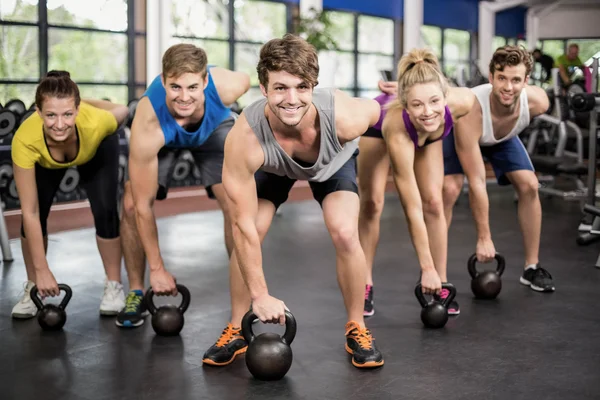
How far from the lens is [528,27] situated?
14.0m

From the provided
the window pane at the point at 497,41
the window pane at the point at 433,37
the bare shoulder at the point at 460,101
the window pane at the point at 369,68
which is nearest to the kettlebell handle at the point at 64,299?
the bare shoulder at the point at 460,101

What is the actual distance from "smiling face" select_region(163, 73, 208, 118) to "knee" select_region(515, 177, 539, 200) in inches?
58.6

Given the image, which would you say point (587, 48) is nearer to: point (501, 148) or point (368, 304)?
point (501, 148)

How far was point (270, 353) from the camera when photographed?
2.17 m

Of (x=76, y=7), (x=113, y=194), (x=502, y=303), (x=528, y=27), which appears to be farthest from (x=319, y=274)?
(x=528, y=27)

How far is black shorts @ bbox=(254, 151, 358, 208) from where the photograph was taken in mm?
2406

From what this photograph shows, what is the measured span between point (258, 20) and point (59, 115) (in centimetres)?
638

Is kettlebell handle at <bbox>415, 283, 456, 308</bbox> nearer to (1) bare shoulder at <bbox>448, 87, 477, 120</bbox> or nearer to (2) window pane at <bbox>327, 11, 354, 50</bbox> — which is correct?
(1) bare shoulder at <bbox>448, 87, 477, 120</bbox>

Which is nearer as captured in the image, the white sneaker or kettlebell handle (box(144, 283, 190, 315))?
kettlebell handle (box(144, 283, 190, 315))

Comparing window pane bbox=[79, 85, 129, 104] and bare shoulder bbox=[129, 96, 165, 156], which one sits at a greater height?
window pane bbox=[79, 85, 129, 104]

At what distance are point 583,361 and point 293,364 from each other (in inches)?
36.2

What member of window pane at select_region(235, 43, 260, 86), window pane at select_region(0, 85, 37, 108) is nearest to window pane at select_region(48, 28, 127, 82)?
window pane at select_region(0, 85, 37, 108)

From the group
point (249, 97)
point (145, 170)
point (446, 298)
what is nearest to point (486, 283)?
point (446, 298)

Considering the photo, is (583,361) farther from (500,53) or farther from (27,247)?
(27,247)
